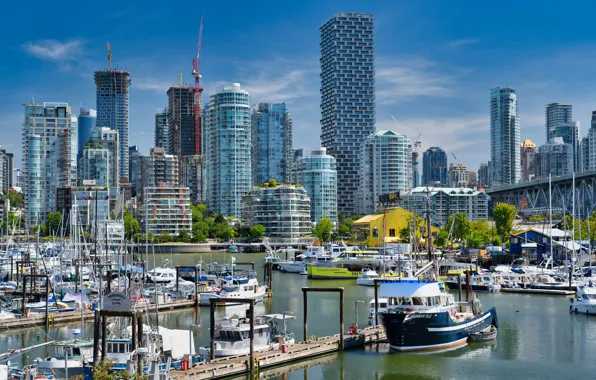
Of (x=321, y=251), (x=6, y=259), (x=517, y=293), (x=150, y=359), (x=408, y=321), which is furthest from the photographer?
(x=321, y=251)

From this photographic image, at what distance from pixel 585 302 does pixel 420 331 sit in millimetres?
26049

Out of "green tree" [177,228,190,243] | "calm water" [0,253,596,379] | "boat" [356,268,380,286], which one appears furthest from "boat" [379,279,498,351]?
"green tree" [177,228,190,243]

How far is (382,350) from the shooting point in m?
49.8

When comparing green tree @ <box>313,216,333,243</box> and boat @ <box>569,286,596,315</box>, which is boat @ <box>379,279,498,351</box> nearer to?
boat @ <box>569,286,596,315</box>

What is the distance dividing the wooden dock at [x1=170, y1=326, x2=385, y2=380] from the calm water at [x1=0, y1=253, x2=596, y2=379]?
0.54 m

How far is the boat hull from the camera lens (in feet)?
161

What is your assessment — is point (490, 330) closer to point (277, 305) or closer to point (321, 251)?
point (277, 305)

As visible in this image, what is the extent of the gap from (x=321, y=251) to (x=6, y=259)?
49165 mm

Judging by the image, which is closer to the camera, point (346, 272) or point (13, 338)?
point (13, 338)

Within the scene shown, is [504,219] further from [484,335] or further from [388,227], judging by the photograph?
[484,335]

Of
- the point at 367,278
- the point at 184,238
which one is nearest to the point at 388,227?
the point at 184,238

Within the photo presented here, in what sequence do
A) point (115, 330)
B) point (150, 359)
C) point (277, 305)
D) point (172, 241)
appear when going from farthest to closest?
point (172, 241) < point (277, 305) < point (115, 330) < point (150, 359)

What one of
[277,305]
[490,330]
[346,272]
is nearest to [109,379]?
[490,330]

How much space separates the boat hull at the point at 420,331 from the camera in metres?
49.0
